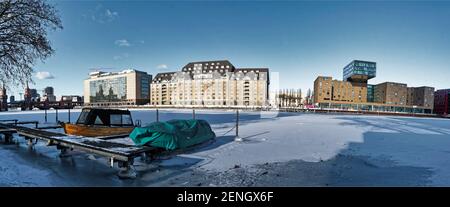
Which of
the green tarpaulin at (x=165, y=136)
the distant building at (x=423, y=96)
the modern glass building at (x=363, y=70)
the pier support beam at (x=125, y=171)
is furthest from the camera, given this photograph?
the modern glass building at (x=363, y=70)

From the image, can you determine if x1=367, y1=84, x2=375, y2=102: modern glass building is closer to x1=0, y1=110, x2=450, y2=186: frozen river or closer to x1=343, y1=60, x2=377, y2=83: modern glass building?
x1=343, y1=60, x2=377, y2=83: modern glass building

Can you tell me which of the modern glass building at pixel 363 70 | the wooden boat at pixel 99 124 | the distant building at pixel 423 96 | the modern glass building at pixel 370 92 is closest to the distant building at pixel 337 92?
the modern glass building at pixel 363 70

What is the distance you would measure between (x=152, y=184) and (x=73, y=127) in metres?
7.50

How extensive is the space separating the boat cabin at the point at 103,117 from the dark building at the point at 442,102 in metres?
150

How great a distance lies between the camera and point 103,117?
992 centimetres

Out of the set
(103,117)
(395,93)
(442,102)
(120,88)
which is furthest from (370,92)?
(120,88)

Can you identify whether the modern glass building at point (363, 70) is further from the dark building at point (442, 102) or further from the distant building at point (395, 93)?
the dark building at point (442, 102)

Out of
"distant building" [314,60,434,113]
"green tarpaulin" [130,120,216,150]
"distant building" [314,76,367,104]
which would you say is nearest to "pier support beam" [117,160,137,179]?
"green tarpaulin" [130,120,216,150]

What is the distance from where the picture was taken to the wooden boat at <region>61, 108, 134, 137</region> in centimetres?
923

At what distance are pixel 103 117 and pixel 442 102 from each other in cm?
16389

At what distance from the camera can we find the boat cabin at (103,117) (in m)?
9.62

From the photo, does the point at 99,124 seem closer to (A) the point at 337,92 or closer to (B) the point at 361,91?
(A) the point at 337,92
